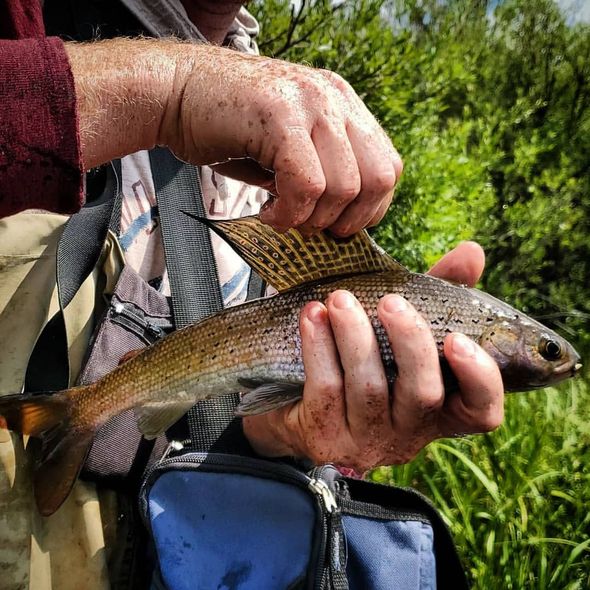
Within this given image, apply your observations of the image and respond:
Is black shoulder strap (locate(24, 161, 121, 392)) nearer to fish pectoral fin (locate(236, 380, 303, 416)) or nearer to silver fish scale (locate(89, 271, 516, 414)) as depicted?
silver fish scale (locate(89, 271, 516, 414))

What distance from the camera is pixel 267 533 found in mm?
1780

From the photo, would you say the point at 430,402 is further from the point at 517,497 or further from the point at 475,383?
the point at 517,497

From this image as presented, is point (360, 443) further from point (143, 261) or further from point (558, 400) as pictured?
point (558, 400)

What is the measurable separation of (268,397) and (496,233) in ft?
28.3

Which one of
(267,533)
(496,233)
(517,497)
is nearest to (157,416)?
(267,533)

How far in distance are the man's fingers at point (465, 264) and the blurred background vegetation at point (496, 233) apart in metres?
0.98

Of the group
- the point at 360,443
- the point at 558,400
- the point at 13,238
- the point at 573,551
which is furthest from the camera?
the point at 558,400

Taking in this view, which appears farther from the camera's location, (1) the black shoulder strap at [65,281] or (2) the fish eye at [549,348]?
(1) the black shoulder strap at [65,281]

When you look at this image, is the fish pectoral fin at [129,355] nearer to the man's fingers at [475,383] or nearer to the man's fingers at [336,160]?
the man's fingers at [336,160]

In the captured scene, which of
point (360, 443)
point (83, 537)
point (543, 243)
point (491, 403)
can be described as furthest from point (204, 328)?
point (543, 243)

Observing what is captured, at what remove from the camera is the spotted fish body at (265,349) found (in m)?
1.73

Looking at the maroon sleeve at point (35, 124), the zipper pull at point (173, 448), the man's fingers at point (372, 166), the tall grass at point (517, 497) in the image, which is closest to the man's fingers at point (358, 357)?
the man's fingers at point (372, 166)

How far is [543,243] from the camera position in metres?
9.64

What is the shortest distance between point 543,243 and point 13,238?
9.14 meters
